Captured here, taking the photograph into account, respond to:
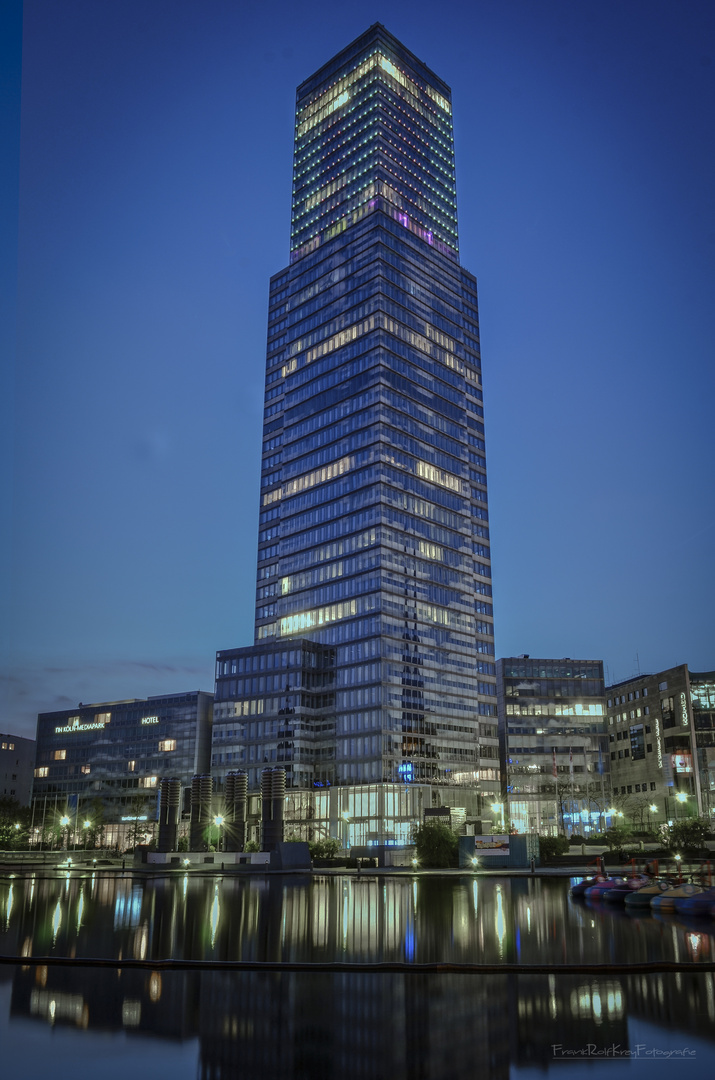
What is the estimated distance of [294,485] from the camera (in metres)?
186

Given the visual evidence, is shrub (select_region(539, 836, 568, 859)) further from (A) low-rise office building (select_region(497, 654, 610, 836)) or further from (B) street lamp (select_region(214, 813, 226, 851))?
(A) low-rise office building (select_region(497, 654, 610, 836))


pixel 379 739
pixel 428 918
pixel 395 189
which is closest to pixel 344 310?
pixel 395 189

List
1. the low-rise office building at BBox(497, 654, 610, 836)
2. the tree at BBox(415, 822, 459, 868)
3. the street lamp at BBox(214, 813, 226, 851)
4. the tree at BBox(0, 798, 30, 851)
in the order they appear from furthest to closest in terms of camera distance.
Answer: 1. the low-rise office building at BBox(497, 654, 610, 836)
2. the tree at BBox(0, 798, 30, 851)
3. the street lamp at BBox(214, 813, 226, 851)
4. the tree at BBox(415, 822, 459, 868)

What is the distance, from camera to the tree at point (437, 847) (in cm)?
9988

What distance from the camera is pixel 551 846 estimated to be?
10150 cm

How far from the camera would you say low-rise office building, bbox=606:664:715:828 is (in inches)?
6329

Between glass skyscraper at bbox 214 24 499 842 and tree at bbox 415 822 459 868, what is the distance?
145 feet

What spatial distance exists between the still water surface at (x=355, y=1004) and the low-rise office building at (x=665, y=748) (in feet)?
432

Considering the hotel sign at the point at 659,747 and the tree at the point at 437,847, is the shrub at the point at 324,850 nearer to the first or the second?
the tree at the point at 437,847

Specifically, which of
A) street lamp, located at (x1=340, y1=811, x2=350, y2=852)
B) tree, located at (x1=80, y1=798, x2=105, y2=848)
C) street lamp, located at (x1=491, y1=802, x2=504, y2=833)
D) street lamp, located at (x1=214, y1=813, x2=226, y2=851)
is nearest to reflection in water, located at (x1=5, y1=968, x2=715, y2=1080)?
street lamp, located at (x1=214, y1=813, x2=226, y2=851)

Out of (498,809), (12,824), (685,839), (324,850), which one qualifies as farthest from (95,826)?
(685,839)

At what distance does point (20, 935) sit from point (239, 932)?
30.4ft

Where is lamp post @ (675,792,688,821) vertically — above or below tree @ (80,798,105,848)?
above

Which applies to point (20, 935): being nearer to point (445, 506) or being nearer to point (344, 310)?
point (445, 506)
